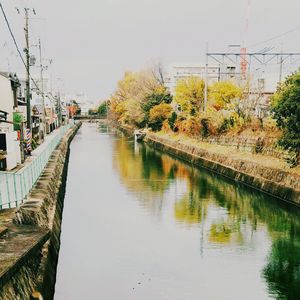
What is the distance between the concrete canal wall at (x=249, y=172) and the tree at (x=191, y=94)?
20.9ft

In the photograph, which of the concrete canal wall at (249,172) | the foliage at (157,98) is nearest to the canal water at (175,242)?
the concrete canal wall at (249,172)

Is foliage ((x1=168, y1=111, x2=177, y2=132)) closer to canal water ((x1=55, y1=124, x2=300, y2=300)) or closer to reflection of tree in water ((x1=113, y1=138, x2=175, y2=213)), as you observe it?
reflection of tree in water ((x1=113, y1=138, x2=175, y2=213))

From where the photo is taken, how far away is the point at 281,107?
48.6 ft

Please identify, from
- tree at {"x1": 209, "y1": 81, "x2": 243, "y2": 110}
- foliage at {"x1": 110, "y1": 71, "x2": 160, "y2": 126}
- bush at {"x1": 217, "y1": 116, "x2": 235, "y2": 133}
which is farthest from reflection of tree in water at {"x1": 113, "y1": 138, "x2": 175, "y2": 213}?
foliage at {"x1": 110, "y1": 71, "x2": 160, "y2": 126}

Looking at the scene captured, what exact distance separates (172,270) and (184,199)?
776cm

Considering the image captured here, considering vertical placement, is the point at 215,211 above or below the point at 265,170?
below

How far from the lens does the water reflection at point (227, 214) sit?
10.4 metres

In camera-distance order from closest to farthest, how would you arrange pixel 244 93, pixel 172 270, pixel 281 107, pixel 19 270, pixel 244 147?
pixel 19 270 → pixel 172 270 → pixel 281 107 → pixel 244 147 → pixel 244 93

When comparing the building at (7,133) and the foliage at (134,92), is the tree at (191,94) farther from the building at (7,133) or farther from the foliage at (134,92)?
the building at (7,133)

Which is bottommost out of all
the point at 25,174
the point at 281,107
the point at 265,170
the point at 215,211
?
the point at 215,211

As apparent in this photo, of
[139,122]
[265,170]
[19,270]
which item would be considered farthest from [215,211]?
[139,122]

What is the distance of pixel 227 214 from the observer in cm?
1533

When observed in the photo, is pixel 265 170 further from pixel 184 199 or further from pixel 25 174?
pixel 25 174

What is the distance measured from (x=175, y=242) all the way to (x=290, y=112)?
6.53 meters
